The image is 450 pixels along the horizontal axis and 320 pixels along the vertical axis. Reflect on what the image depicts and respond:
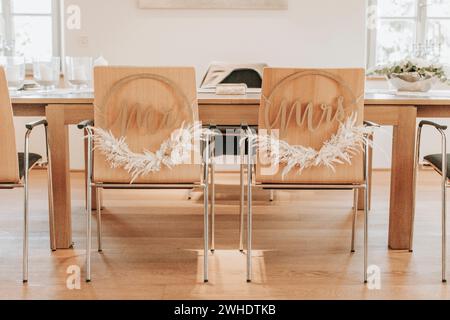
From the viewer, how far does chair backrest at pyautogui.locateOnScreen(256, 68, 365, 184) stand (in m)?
2.31

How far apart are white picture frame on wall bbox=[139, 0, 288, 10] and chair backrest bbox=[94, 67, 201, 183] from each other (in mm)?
2710

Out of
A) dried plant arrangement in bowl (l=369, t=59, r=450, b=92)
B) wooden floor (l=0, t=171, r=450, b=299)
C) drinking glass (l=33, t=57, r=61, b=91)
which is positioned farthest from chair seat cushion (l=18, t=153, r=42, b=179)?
dried plant arrangement in bowl (l=369, t=59, r=450, b=92)

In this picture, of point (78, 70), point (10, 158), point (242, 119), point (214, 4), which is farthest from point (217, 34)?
point (10, 158)

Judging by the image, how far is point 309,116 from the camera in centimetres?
234

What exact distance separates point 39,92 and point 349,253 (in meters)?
1.64

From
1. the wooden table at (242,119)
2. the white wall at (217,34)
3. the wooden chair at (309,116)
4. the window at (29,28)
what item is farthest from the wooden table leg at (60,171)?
the window at (29,28)

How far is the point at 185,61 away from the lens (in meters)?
4.95

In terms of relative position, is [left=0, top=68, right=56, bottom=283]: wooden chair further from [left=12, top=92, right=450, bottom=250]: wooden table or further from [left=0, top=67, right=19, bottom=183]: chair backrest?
[left=12, top=92, right=450, bottom=250]: wooden table

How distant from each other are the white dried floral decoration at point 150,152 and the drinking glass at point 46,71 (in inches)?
31.7

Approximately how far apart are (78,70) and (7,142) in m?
0.83

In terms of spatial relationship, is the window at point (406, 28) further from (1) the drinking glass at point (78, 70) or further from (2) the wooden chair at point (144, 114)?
(2) the wooden chair at point (144, 114)

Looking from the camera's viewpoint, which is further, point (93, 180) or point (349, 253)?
point (349, 253)
